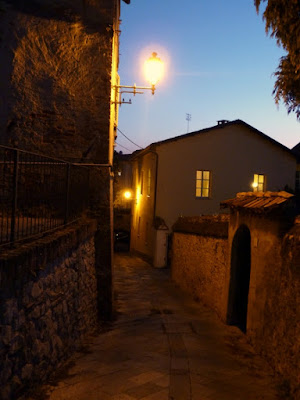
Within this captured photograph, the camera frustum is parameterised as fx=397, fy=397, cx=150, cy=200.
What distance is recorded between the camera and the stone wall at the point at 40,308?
3756 mm

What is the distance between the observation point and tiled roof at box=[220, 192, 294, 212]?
678 cm

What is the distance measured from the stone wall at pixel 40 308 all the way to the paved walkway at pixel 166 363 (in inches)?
16.3

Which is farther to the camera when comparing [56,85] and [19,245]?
[56,85]

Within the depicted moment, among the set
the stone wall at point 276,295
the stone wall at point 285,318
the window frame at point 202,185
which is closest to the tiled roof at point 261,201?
the stone wall at point 276,295

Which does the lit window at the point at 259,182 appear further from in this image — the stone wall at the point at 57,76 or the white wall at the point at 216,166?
the stone wall at the point at 57,76

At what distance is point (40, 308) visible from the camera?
4.72 metres

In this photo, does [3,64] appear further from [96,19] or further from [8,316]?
[8,316]

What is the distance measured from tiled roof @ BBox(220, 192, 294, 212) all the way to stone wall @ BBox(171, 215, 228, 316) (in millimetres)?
1352

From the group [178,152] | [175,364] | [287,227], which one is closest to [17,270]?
[175,364]

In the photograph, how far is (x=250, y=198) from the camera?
27.1 ft

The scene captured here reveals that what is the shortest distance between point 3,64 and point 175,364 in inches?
277

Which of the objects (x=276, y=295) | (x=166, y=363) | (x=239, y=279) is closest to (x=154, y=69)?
(x=239, y=279)

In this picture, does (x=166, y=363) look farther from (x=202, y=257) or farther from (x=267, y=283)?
(x=202, y=257)

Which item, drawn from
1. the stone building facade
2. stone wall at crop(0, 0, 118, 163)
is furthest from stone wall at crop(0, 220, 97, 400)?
stone wall at crop(0, 0, 118, 163)
